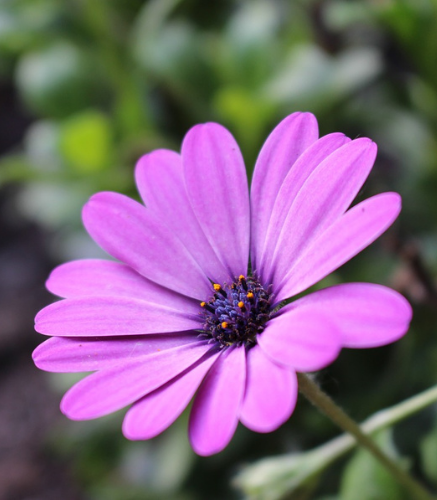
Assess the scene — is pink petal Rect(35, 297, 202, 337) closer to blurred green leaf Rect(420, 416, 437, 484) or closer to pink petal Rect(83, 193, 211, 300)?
pink petal Rect(83, 193, 211, 300)

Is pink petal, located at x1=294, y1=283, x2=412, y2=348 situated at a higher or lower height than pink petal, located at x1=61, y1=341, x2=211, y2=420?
lower

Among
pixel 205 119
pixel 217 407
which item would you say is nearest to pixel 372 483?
pixel 217 407

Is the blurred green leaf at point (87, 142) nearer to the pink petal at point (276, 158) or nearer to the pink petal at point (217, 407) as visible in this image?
the pink petal at point (276, 158)

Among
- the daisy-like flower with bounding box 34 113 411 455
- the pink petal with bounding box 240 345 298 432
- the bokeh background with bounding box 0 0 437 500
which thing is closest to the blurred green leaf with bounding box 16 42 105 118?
the bokeh background with bounding box 0 0 437 500

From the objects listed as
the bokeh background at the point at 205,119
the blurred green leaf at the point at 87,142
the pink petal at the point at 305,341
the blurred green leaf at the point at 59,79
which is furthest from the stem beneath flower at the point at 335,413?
the blurred green leaf at the point at 59,79

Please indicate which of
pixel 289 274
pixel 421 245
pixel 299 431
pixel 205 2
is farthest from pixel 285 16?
pixel 289 274

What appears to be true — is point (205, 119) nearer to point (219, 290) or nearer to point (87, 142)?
point (87, 142)
